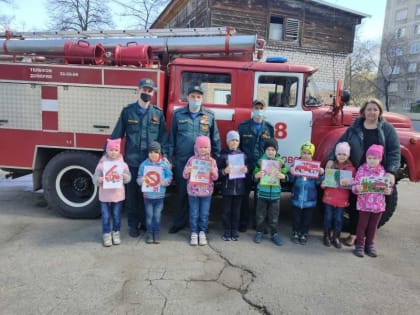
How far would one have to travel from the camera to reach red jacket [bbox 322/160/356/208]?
14.6ft

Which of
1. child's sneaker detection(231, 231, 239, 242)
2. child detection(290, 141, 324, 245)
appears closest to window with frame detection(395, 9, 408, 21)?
child detection(290, 141, 324, 245)

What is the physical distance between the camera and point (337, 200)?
14.8 ft

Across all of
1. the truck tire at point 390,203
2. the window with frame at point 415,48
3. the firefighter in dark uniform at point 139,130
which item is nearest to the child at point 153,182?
the firefighter in dark uniform at point 139,130

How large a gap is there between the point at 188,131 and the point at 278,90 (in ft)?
5.00

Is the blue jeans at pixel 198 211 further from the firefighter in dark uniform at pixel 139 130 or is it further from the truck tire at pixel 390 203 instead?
the truck tire at pixel 390 203

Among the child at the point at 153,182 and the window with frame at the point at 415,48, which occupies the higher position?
the window with frame at the point at 415,48

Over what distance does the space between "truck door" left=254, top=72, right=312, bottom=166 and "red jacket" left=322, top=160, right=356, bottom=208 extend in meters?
0.77

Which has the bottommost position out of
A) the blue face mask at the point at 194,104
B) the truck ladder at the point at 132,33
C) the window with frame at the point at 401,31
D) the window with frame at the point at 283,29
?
the blue face mask at the point at 194,104

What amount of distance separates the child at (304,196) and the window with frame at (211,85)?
4.52 feet

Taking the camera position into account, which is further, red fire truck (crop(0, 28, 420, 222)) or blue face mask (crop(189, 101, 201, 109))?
red fire truck (crop(0, 28, 420, 222))

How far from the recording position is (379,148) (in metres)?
4.22

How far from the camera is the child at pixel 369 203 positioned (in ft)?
13.9

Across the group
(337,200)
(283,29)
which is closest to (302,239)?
(337,200)

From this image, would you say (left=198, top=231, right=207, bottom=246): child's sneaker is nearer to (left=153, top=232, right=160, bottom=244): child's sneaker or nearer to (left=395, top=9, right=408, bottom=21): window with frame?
(left=153, top=232, right=160, bottom=244): child's sneaker
